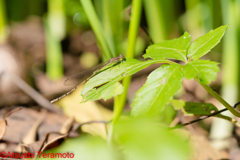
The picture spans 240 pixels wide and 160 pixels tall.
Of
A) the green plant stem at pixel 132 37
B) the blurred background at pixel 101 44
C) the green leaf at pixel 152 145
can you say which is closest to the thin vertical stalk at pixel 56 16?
the blurred background at pixel 101 44

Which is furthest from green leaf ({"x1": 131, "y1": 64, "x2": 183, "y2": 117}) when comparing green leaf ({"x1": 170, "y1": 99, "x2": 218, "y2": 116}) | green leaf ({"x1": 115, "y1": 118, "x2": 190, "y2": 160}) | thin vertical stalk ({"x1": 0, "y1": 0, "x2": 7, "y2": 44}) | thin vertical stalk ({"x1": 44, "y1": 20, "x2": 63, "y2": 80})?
thin vertical stalk ({"x1": 0, "y1": 0, "x2": 7, "y2": 44})

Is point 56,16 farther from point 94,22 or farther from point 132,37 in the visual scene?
point 132,37


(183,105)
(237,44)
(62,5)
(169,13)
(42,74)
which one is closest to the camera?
(183,105)

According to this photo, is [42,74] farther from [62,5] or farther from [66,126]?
[66,126]

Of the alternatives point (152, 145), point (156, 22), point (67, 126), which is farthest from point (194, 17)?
point (152, 145)

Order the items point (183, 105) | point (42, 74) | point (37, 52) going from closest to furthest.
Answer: point (183, 105)
point (42, 74)
point (37, 52)

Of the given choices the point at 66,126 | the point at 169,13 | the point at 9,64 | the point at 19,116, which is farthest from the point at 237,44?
the point at 9,64
